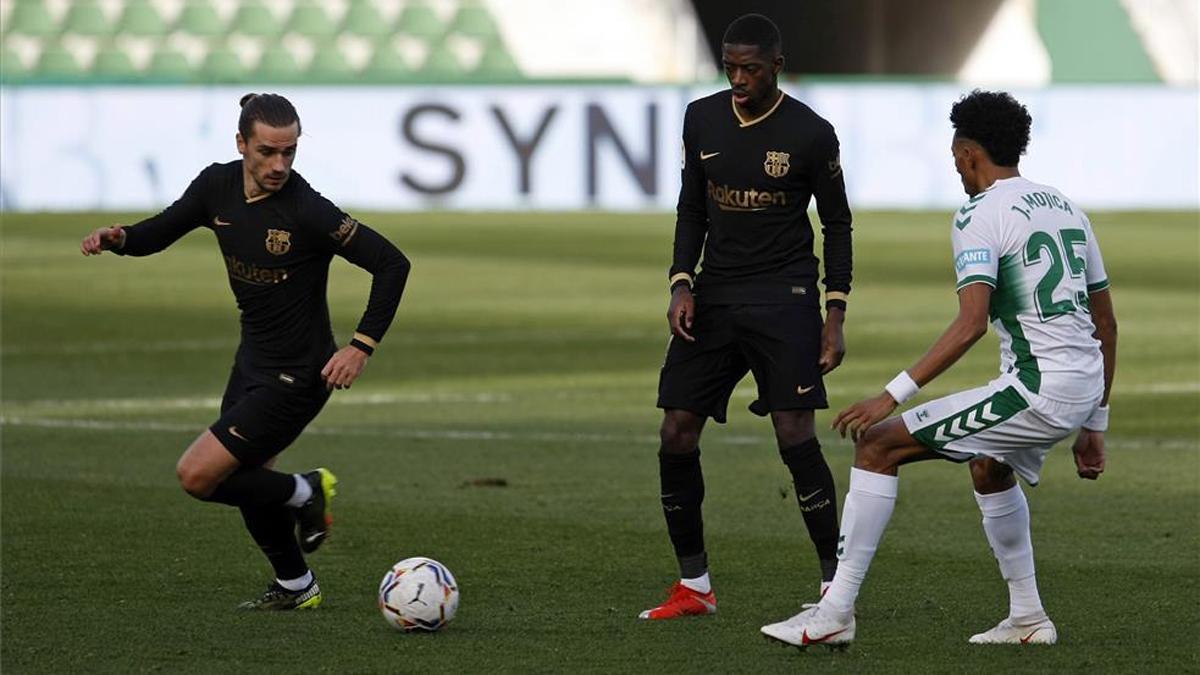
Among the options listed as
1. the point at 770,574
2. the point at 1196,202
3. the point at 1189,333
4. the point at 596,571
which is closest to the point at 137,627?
the point at 596,571

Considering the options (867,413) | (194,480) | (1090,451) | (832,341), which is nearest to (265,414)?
(194,480)

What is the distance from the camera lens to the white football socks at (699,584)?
22.6 feet

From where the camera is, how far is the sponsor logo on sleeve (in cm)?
589

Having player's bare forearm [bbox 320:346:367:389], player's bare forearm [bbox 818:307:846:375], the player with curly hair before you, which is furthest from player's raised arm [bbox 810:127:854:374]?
player's bare forearm [bbox 320:346:367:389]

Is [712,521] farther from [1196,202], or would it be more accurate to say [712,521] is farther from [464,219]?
[1196,202]

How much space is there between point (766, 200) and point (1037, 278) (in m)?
1.17

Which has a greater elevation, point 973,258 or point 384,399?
point 973,258

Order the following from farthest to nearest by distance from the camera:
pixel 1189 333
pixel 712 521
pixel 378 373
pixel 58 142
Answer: pixel 58 142 < pixel 1189 333 < pixel 378 373 < pixel 712 521

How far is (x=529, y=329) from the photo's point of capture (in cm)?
1733

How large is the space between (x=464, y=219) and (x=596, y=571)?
21.5 m

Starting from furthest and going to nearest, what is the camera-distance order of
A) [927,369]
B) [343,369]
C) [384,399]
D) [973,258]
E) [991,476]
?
1. [384,399]
2. [343,369]
3. [991,476]
4. [973,258]
5. [927,369]

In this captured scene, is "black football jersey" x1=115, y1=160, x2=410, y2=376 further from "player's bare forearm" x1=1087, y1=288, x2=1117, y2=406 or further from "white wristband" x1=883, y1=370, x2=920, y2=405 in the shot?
"player's bare forearm" x1=1087, y1=288, x2=1117, y2=406

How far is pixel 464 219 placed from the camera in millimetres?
28984

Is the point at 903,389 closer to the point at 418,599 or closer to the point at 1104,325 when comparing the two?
the point at 1104,325
